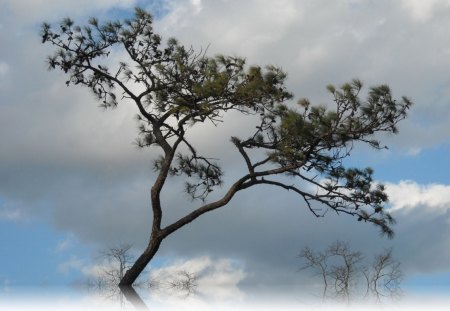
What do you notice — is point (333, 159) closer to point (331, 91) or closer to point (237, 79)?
point (331, 91)

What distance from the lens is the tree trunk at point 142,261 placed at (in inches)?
271

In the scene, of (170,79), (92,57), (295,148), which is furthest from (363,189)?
(92,57)

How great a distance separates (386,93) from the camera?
262 inches

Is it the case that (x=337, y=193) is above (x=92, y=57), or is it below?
below

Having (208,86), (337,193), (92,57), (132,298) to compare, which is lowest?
(132,298)

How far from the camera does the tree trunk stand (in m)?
6.87

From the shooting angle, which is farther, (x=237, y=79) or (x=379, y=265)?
(x=379, y=265)

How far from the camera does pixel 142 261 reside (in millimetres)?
6922

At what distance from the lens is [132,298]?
6.14m

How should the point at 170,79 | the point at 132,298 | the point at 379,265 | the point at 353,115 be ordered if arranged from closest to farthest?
the point at 132,298, the point at 353,115, the point at 170,79, the point at 379,265

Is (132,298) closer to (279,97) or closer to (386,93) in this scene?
(279,97)

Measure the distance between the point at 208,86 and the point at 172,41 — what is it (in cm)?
95

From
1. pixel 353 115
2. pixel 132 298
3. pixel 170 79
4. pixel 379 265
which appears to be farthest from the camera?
pixel 379 265

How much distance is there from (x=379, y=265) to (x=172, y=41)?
4.32 m
